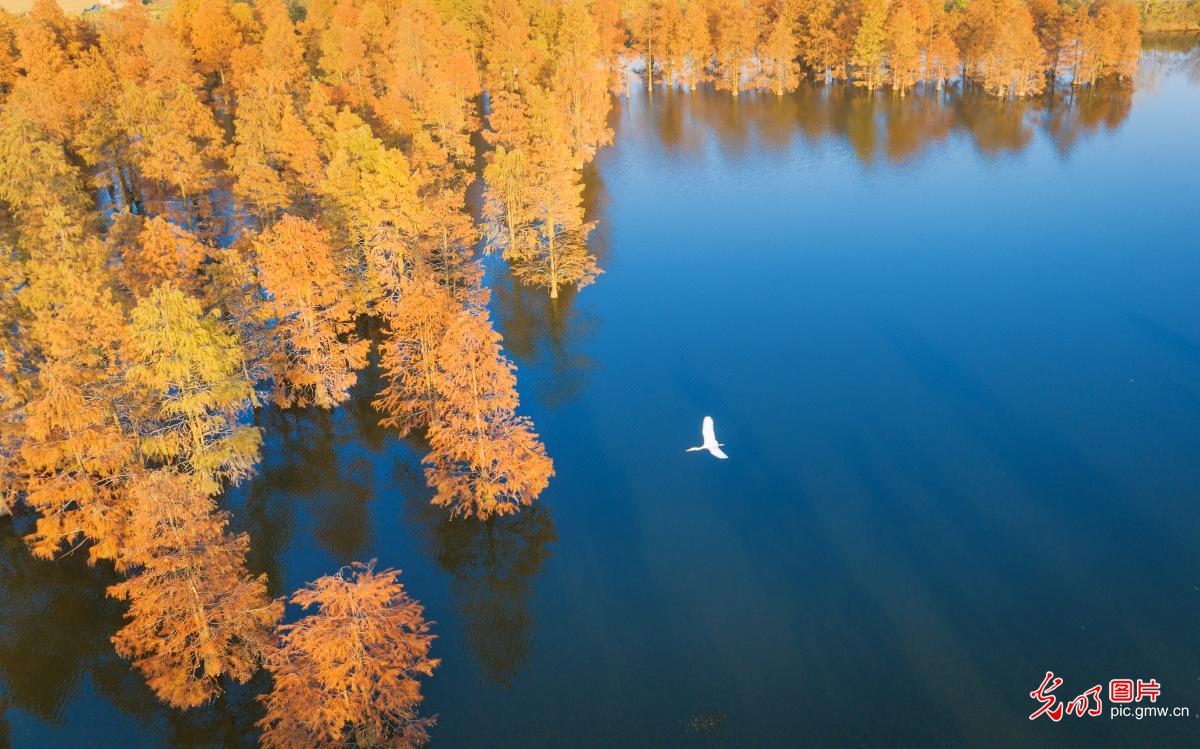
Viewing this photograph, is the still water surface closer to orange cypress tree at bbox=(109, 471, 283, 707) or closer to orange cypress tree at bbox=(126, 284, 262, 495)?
orange cypress tree at bbox=(109, 471, 283, 707)

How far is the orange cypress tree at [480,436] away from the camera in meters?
37.1

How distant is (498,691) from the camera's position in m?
31.5

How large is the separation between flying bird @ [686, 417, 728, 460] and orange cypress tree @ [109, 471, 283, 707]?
23.2 meters

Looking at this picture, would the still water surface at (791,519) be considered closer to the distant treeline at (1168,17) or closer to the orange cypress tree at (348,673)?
the orange cypress tree at (348,673)

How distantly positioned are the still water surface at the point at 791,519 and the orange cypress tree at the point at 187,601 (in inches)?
72.3

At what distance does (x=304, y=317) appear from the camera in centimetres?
4600

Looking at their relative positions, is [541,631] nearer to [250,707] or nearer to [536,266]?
[250,707]

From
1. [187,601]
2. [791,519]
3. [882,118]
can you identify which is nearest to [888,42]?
[882,118]

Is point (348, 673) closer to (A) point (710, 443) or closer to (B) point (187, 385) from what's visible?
(B) point (187, 385)

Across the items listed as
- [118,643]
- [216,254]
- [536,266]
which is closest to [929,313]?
[536,266]

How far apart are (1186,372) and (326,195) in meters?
56.8

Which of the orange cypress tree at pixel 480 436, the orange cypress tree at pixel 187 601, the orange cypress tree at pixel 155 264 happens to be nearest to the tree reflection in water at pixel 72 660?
the orange cypress tree at pixel 187 601

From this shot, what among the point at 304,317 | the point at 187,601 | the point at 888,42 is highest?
the point at 888,42

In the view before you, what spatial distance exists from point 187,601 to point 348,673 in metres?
7.79
